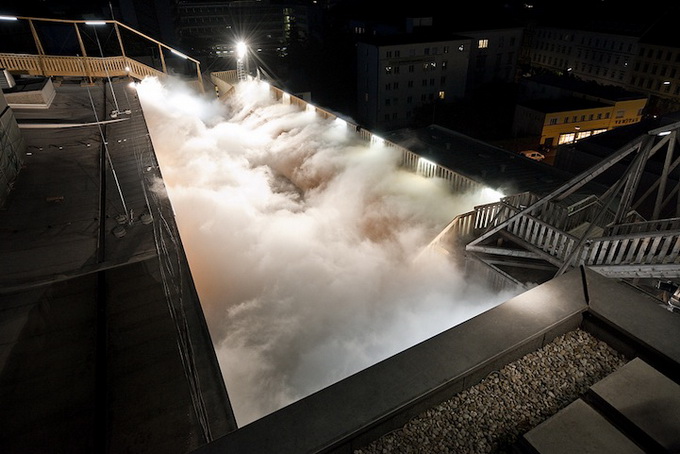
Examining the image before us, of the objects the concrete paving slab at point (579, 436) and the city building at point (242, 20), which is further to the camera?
the city building at point (242, 20)

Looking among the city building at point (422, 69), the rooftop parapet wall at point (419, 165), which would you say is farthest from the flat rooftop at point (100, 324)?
the city building at point (422, 69)

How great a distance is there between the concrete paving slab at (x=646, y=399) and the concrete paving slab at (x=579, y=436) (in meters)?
0.19

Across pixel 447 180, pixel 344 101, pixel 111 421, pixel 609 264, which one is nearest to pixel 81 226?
pixel 111 421

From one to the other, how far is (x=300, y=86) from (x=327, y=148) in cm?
4219

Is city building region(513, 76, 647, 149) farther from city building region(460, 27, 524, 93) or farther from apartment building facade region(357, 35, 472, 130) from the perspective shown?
city building region(460, 27, 524, 93)

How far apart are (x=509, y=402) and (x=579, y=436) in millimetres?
671

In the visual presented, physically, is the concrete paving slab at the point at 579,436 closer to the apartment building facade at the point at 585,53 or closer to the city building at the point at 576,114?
the city building at the point at 576,114

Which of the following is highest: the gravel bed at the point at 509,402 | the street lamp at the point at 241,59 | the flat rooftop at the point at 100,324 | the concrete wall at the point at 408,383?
the street lamp at the point at 241,59

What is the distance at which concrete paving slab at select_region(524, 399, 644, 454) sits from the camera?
10.5ft

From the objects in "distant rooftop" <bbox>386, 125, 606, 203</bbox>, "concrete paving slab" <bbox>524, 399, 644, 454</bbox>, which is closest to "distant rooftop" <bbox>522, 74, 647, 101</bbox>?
"distant rooftop" <bbox>386, 125, 606, 203</bbox>

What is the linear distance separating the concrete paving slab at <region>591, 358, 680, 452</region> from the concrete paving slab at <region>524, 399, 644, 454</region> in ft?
0.63

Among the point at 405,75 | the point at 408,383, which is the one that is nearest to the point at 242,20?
the point at 405,75

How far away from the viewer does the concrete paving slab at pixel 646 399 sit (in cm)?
324

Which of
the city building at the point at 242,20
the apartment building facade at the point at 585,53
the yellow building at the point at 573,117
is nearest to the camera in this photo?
the yellow building at the point at 573,117
